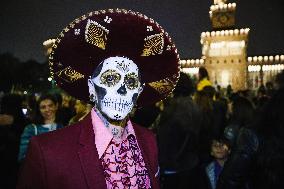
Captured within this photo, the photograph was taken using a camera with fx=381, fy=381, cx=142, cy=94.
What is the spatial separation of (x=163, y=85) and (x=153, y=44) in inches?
13.8

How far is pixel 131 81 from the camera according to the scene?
225cm

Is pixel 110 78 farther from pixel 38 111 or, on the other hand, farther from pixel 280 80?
pixel 38 111

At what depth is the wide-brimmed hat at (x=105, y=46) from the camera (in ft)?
7.25

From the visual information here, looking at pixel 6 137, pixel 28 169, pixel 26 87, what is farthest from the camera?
pixel 26 87

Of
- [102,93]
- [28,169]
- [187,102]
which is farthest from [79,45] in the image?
[187,102]

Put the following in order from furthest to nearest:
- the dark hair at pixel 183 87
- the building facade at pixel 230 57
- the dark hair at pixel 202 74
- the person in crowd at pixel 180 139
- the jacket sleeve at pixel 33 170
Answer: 1. the building facade at pixel 230 57
2. the dark hair at pixel 202 74
3. the dark hair at pixel 183 87
4. the person in crowd at pixel 180 139
5. the jacket sleeve at pixel 33 170

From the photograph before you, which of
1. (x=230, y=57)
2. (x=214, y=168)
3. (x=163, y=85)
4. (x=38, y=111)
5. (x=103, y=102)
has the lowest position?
(x=214, y=168)

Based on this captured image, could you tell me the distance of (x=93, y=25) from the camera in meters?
2.20

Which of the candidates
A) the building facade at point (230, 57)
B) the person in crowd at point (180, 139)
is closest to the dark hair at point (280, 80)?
the person in crowd at point (180, 139)

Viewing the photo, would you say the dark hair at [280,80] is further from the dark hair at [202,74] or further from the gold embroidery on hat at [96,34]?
the dark hair at [202,74]

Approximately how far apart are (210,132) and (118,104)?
3.25m

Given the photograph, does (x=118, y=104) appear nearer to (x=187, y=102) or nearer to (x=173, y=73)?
(x=173, y=73)

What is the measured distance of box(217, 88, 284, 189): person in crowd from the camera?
2379mm

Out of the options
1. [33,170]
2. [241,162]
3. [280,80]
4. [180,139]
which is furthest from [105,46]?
[180,139]
